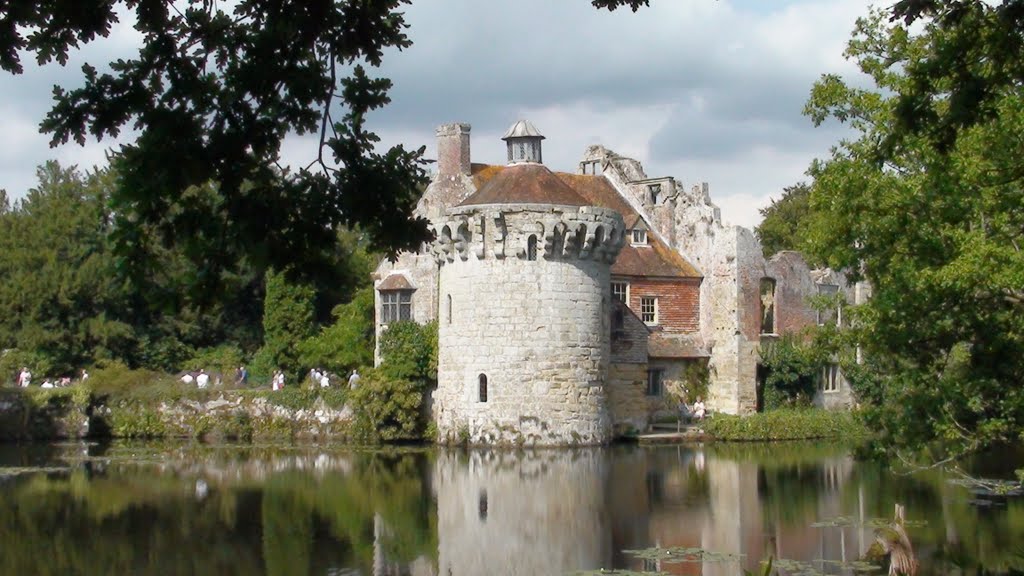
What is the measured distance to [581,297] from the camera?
33.7m

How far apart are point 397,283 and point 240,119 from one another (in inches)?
1171

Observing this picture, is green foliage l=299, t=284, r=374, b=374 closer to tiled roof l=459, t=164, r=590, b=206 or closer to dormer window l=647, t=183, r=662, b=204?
tiled roof l=459, t=164, r=590, b=206

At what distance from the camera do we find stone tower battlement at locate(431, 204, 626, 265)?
3306cm

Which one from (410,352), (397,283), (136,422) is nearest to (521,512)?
(410,352)

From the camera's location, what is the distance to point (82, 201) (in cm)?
5009

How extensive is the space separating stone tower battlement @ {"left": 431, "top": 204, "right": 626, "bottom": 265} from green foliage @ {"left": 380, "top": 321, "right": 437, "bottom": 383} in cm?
358

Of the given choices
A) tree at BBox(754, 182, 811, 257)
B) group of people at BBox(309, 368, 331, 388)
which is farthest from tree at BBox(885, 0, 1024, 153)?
tree at BBox(754, 182, 811, 257)

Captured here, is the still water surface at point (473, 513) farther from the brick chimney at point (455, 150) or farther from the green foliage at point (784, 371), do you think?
the brick chimney at point (455, 150)

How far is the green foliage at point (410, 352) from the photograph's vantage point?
35781mm

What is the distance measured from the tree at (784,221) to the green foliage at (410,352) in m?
21.5

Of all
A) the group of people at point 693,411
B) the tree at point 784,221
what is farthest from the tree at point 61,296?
the tree at point 784,221

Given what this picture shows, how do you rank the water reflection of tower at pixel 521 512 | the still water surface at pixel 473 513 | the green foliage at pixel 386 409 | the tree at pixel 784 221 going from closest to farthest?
1. the still water surface at pixel 473 513
2. the water reflection of tower at pixel 521 512
3. the green foliage at pixel 386 409
4. the tree at pixel 784 221

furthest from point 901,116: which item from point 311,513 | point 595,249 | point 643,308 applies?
point 643,308

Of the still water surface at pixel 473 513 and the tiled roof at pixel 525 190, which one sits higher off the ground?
the tiled roof at pixel 525 190
